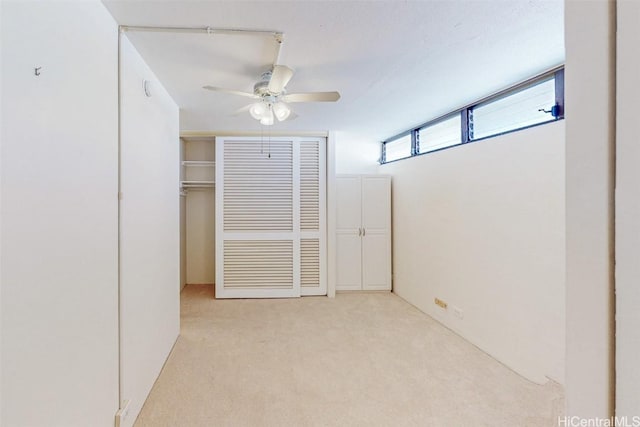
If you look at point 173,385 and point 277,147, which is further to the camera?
point 277,147

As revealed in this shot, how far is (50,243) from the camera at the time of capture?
3.45 ft

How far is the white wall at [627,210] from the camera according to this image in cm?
34

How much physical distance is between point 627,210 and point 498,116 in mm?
2686

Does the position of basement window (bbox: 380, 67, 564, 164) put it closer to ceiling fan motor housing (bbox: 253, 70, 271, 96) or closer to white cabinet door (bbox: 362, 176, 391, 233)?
white cabinet door (bbox: 362, 176, 391, 233)

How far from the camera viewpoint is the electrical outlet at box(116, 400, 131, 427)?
1542mm

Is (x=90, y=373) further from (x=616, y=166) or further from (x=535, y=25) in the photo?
(x=535, y=25)

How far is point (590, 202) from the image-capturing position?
400 millimetres

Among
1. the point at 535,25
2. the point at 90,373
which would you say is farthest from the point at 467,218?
the point at 90,373

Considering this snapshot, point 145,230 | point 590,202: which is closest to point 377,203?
point 145,230

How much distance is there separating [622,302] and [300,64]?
2099 millimetres

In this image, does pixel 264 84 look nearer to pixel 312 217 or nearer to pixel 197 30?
pixel 197 30

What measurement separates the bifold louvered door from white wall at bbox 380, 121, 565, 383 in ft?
5.01

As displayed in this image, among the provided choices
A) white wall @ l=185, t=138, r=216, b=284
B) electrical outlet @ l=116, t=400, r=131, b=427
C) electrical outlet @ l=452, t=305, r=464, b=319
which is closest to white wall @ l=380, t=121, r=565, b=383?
electrical outlet @ l=452, t=305, r=464, b=319

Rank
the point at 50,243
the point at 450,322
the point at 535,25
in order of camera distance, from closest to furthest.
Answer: the point at 50,243 < the point at 535,25 < the point at 450,322
